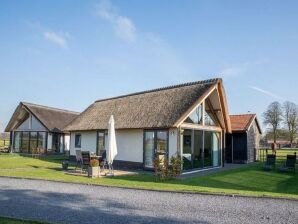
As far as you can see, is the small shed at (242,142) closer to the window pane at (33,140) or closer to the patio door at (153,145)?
the patio door at (153,145)

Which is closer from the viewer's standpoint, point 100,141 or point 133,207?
point 133,207

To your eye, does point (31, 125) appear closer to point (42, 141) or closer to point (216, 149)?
point (42, 141)

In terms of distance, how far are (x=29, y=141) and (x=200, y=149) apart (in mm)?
20724

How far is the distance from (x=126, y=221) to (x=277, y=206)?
404cm

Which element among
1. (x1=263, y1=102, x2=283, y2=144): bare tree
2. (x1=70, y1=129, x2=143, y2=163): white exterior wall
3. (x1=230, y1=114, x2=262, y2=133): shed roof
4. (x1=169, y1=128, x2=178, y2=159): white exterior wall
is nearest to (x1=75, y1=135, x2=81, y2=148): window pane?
(x1=70, y1=129, x2=143, y2=163): white exterior wall

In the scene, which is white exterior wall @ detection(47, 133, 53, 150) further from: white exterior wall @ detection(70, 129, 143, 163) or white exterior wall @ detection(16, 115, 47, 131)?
white exterior wall @ detection(70, 129, 143, 163)

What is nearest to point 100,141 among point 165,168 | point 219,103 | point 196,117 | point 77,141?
point 77,141

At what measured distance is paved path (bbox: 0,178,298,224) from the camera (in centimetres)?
690

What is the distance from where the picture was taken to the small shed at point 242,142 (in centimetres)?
2483

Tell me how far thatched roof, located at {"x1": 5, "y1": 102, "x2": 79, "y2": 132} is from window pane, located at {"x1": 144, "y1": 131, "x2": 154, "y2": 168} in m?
16.0

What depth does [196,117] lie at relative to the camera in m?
18.1

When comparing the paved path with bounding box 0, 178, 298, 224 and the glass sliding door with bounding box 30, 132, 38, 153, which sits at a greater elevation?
the glass sliding door with bounding box 30, 132, 38, 153

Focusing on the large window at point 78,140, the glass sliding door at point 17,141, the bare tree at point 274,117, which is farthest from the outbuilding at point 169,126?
the bare tree at point 274,117

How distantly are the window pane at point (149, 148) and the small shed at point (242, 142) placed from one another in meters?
9.85
